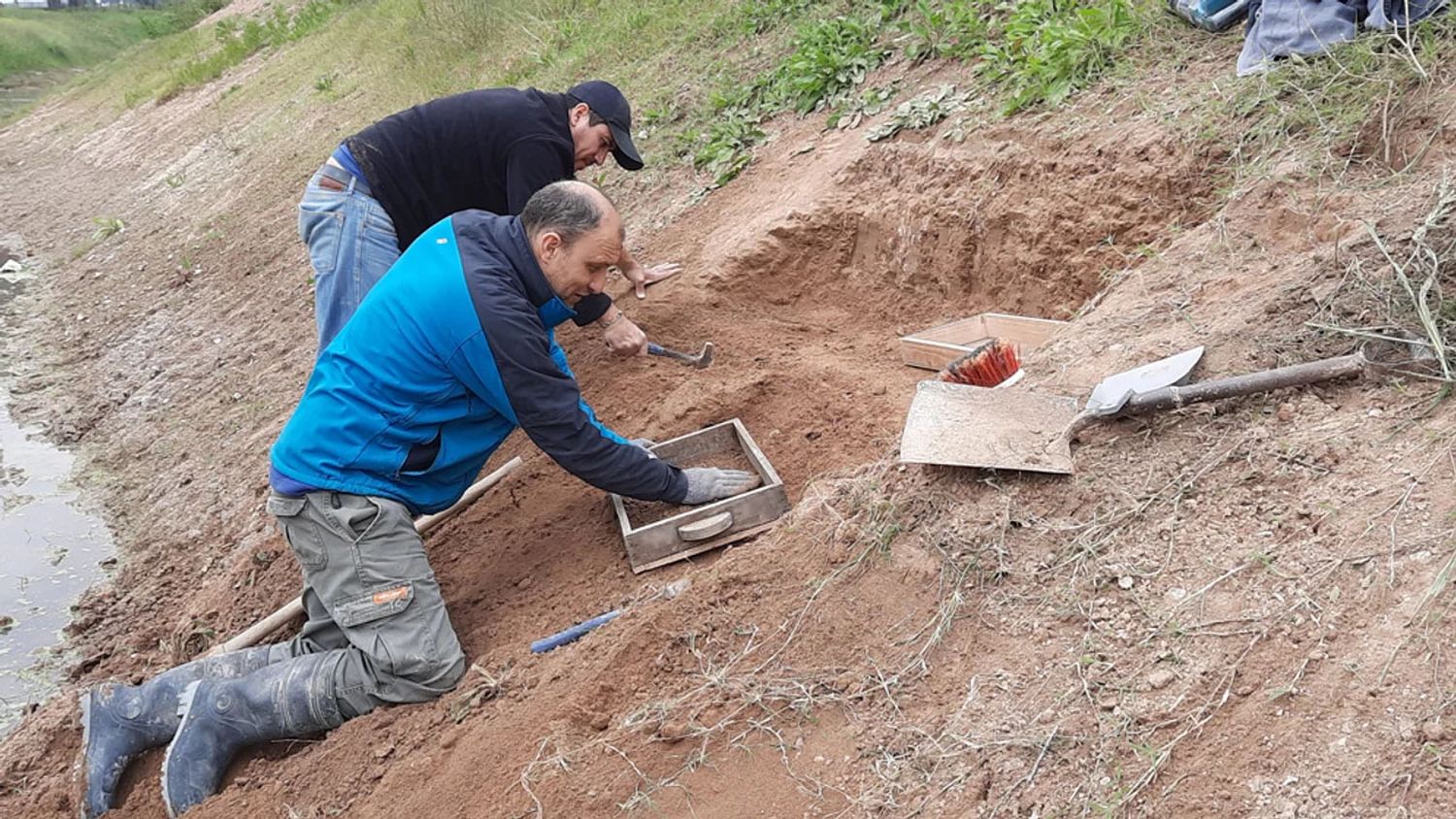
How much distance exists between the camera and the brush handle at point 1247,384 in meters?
2.71

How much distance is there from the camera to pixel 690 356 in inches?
184

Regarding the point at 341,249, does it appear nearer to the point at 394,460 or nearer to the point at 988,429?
the point at 394,460

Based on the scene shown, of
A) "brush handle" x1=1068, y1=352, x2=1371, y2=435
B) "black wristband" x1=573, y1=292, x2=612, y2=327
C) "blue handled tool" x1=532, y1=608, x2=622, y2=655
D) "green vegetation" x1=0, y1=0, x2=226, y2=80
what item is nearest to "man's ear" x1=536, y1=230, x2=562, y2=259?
"black wristband" x1=573, y1=292, x2=612, y2=327

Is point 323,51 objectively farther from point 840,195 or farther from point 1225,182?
point 1225,182

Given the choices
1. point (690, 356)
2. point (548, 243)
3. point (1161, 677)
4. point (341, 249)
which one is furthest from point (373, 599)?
point (1161, 677)

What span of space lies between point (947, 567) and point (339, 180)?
116 inches

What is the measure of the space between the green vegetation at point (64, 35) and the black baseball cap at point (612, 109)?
3230cm

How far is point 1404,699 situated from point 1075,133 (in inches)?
124

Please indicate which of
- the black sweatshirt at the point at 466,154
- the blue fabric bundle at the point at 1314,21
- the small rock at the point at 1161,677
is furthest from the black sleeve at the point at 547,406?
the blue fabric bundle at the point at 1314,21

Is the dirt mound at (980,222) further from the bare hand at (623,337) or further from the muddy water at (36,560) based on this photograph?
the muddy water at (36,560)

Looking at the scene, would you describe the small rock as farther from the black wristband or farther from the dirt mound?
the black wristband

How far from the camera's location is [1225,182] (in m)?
3.99

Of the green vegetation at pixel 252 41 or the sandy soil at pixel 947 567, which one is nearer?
the sandy soil at pixel 947 567

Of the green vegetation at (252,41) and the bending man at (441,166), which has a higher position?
the bending man at (441,166)
